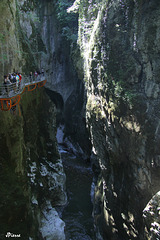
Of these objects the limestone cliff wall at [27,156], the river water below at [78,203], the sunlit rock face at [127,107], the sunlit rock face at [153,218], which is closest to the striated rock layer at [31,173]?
the limestone cliff wall at [27,156]

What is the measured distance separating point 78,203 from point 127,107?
1211 cm

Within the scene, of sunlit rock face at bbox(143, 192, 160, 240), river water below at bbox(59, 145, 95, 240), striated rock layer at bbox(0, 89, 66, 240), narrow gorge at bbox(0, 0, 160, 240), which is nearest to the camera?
sunlit rock face at bbox(143, 192, 160, 240)

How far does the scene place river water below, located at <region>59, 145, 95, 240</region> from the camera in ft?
50.5

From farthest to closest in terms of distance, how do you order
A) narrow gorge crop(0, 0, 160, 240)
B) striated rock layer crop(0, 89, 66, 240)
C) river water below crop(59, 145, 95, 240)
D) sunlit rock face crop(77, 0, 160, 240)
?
river water below crop(59, 145, 95, 240)
striated rock layer crop(0, 89, 66, 240)
narrow gorge crop(0, 0, 160, 240)
sunlit rock face crop(77, 0, 160, 240)

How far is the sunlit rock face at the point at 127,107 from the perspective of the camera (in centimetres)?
930

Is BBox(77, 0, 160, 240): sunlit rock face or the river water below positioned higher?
BBox(77, 0, 160, 240): sunlit rock face

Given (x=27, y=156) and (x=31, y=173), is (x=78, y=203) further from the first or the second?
(x=27, y=156)

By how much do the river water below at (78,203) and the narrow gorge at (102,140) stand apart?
9 cm

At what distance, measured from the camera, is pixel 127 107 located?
10406mm

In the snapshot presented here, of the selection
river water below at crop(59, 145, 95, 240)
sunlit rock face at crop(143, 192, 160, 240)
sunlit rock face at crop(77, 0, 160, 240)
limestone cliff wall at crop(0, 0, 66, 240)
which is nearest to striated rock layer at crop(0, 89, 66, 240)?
limestone cliff wall at crop(0, 0, 66, 240)

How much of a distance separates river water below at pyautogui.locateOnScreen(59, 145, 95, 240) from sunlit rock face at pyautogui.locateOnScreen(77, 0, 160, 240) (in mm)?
2285

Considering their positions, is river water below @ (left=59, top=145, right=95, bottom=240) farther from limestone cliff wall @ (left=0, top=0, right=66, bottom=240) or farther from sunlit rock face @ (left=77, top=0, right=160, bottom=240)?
sunlit rock face @ (left=77, top=0, right=160, bottom=240)

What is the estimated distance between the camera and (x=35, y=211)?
12.7 metres

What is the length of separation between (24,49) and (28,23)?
177 inches
